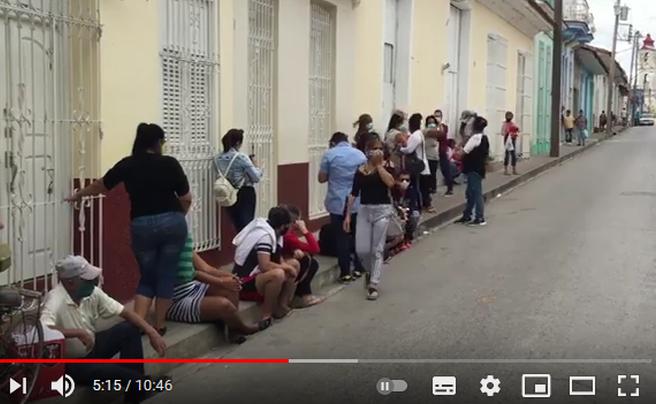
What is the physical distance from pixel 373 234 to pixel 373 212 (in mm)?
221

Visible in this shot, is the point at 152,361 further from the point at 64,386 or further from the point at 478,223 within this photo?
the point at 478,223

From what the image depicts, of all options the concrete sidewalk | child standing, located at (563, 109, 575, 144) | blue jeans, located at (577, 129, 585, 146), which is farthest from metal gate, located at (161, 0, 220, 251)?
blue jeans, located at (577, 129, 585, 146)

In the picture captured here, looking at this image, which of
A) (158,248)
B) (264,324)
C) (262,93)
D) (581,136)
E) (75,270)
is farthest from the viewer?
(581,136)

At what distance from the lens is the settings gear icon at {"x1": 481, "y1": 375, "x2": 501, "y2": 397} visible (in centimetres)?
567

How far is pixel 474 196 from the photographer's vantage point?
1417cm

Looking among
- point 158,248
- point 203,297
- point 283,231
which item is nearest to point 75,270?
point 158,248

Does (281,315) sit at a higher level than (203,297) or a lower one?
lower

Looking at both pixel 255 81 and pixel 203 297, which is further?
pixel 255 81

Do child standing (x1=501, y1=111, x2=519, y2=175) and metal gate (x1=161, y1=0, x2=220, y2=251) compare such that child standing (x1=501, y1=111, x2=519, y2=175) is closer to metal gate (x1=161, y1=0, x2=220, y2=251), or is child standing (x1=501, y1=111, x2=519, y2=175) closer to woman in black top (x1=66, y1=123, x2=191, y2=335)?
metal gate (x1=161, y1=0, x2=220, y2=251)

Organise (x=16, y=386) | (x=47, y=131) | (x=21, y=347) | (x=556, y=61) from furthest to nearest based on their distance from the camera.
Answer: (x=556, y=61) < (x=47, y=131) < (x=21, y=347) < (x=16, y=386)

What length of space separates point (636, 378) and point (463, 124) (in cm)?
1346

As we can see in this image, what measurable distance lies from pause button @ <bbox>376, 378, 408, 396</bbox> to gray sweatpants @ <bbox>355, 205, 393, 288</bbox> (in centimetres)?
284
